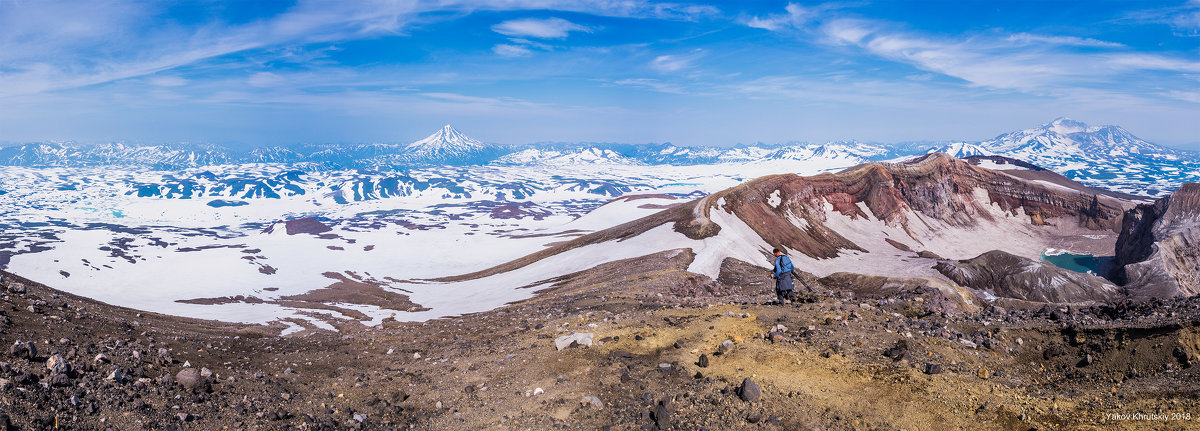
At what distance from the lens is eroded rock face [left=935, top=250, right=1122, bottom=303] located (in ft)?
187

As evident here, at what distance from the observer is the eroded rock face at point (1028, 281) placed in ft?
187

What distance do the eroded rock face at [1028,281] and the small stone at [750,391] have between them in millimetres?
59850

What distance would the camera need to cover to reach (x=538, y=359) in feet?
49.6

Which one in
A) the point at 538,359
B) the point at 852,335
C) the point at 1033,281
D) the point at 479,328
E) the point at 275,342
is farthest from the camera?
the point at 1033,281

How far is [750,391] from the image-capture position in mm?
11141

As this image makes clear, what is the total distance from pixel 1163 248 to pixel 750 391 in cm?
9566

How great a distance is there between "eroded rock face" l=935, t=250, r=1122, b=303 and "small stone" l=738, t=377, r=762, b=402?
2356 inches

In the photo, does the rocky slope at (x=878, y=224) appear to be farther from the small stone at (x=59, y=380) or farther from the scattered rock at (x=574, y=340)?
the small stone at (x=59, y=380)

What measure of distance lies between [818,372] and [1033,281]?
63410mm

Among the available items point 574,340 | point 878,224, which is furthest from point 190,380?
point 878,224

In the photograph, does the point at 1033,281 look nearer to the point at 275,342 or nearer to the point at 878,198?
the point at 878,198

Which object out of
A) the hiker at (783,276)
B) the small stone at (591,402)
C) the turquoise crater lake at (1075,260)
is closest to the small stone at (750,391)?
the small stone at (591,402)

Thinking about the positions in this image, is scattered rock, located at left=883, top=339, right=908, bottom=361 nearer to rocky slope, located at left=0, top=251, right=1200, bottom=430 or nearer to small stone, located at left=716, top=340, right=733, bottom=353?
rocky slope, located at left=0, top=251, right=1200, bottom=430

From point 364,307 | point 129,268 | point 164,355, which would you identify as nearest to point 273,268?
point 129,268
